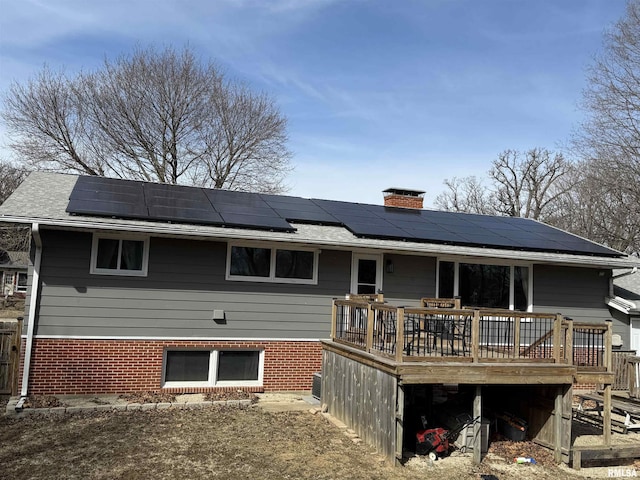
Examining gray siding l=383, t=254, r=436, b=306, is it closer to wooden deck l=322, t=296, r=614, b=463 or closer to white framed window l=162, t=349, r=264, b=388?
wooden deck l=322, t=296, r=614, b=463

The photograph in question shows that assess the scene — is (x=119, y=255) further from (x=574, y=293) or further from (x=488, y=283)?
(x=574, y=293)

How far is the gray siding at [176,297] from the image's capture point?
9.73 metres

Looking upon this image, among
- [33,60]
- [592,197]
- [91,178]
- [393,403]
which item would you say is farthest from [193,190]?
[592,197]

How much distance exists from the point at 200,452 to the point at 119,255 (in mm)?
4732

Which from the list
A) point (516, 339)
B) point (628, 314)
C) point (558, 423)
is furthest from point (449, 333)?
point (628, 314)

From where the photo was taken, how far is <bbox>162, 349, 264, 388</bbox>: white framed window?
1048cm

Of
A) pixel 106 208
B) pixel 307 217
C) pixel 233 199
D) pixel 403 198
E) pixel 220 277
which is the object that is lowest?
pixel 220 277

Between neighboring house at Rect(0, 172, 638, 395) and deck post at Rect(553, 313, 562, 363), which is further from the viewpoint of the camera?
neighboring house at Rect(0, 172, 638, 395)

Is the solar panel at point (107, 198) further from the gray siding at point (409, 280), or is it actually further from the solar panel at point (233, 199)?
the gray siding at point (409, 280)

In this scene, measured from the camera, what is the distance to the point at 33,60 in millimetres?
25297

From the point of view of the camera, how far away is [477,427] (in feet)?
24.7

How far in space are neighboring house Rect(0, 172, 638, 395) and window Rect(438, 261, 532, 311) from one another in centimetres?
3

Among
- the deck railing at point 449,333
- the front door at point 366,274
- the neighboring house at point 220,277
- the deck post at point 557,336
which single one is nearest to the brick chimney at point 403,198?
the neighboring house at point 220,277

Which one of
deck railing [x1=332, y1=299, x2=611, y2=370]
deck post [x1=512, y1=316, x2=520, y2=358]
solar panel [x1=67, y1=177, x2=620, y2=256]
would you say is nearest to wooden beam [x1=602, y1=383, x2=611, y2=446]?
deck railing [x1=332, y1=299, x2=611, y2=370]
